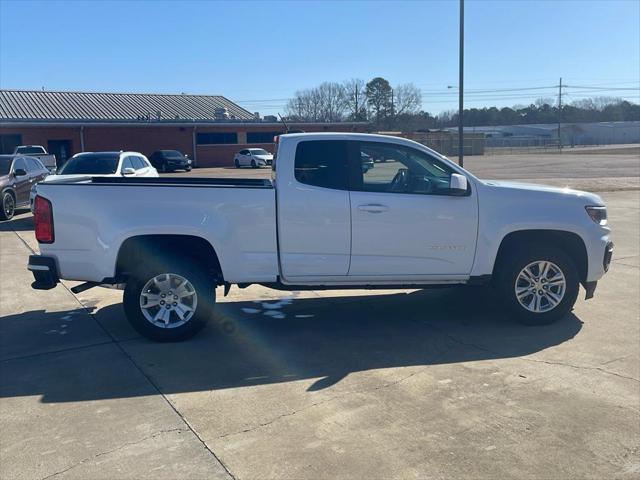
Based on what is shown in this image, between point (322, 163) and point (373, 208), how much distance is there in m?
0.68

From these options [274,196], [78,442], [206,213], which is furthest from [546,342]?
[78,442]

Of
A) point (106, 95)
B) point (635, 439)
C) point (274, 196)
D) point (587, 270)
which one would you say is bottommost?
point (635, 439)

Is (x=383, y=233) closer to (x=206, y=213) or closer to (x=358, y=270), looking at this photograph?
(x=358, y=270)

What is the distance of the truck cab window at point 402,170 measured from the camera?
244 inches

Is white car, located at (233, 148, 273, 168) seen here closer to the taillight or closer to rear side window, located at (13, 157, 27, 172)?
rear side window, located at (13, 157, 27, 172)

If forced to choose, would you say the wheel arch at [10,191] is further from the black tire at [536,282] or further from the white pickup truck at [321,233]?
the black tire at [536,282]

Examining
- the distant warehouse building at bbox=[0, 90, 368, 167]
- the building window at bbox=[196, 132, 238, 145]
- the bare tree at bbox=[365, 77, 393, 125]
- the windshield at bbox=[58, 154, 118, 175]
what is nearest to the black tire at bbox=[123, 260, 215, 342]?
the windshield at bbox=[58, 154, 118, 175]

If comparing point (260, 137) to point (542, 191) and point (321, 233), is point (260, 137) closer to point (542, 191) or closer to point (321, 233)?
point (542, 191)

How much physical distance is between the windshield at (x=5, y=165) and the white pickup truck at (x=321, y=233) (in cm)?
1203

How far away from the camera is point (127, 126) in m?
48.9

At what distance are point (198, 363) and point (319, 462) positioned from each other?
2.01 meters

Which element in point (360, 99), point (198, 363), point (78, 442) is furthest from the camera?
point (360, 99)

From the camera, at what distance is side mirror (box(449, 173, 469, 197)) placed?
6.04 m

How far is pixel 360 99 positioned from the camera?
104 meters
